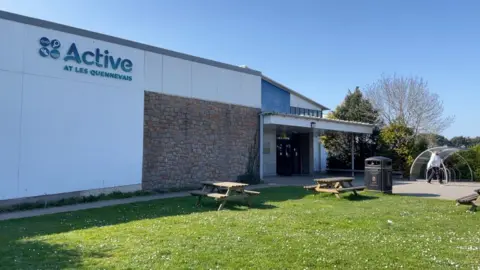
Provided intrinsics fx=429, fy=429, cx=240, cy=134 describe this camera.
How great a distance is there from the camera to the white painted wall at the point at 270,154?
24578 millimetres

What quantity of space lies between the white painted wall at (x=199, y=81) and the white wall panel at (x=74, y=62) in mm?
513

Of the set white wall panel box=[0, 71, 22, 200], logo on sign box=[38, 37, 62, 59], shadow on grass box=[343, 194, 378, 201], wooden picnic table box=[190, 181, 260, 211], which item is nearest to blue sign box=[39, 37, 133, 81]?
logo on sign box=[38, 37, 62, 59]

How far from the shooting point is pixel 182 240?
23.2ft

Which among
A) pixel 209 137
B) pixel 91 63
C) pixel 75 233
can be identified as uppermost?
pixel 91 63

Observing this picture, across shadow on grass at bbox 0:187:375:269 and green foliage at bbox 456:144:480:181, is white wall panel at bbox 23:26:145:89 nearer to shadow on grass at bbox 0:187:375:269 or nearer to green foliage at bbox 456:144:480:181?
shadow on grass at bbox 0:187:375:269

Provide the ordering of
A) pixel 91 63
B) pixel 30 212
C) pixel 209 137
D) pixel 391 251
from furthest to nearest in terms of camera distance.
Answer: pixel 209 137
pixel 91 63
pixel 30 212
pixel 391 251

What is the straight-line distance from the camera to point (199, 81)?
17188mm

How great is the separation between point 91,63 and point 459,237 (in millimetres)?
11324

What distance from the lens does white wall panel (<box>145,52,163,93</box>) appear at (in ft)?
50.7

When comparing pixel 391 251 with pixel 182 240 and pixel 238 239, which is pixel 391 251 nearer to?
pixel 238 239

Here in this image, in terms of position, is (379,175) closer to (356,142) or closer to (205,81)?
(205,81)

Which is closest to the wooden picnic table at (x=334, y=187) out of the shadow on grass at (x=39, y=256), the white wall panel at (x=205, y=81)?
the white wall panel at (x=205, y=81)

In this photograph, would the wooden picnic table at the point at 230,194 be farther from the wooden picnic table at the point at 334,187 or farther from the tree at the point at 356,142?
the tree at the point at 356,142

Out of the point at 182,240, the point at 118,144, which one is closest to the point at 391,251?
the point at 182,240
